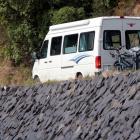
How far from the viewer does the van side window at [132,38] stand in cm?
2116

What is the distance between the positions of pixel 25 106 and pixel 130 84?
3.91m

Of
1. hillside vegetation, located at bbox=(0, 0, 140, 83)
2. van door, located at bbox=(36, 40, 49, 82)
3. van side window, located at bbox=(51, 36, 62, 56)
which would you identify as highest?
hillside vegetation, located at bbox=(0, 0, 140, 83)

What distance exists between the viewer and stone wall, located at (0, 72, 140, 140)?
12.4m

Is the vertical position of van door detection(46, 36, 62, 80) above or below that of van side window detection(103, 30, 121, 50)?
below

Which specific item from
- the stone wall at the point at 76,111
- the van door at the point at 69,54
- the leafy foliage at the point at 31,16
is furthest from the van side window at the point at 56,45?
the leafy foliage at the point at 31,16

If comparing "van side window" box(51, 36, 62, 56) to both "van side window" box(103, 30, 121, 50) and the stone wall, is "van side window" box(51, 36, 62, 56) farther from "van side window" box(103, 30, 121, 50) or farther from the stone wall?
the stone wall

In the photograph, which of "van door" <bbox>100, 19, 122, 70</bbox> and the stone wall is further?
Result: "van door" <bbox>100, 19, 122, 70</bbox>

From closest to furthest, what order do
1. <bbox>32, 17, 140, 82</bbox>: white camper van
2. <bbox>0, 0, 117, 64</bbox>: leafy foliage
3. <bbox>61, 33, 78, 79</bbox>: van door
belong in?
<bbox>32, 17, 140, 82</bbox>: white camper van, <bbox>61, 33, 78, 79</bbox>: van door, <bbox>0, 0, 117, 64</bbox>: leafy foliage

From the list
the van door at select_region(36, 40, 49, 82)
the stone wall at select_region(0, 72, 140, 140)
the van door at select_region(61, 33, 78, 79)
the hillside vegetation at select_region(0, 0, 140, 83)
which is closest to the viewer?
the stone wall at select_region(0, 72, 140, 140)

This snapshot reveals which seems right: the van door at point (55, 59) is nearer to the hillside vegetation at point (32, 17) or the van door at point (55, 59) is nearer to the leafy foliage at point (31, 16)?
the hillside vegetation at point (32, 17)

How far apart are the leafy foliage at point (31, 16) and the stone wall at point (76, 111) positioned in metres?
12.5

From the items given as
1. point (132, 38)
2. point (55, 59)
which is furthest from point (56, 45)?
point (132, 38)

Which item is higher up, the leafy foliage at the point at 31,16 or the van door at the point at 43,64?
the leafy foliage at the point at 31,16

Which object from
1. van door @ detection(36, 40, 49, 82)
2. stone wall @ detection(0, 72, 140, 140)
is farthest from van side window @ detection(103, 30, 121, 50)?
stone wall @ detection(0, 72, 140, 140)
